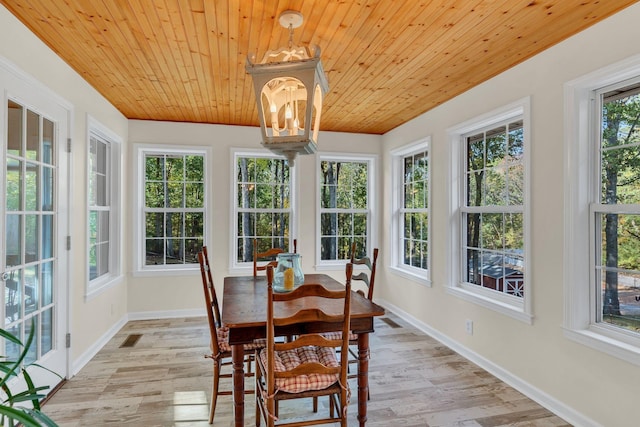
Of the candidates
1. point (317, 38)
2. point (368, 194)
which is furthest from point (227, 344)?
point (368, 194)

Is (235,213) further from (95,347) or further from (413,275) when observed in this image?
(413,275)

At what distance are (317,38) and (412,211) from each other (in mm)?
2805

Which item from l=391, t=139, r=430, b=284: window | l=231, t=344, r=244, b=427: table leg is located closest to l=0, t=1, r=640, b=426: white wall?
l=391, t=139, r=430, b=284: window

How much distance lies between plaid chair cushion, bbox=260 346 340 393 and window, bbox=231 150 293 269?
115 inches

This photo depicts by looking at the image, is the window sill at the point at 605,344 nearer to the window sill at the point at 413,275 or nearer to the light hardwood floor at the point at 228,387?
the light hardwood floor at the point at 228,387

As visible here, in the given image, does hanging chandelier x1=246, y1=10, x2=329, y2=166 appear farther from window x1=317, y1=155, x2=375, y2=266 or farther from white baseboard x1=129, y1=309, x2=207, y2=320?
white baseboard x1=129, y1=309, x2=207, y2=320

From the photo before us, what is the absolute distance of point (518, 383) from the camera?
2934 mm

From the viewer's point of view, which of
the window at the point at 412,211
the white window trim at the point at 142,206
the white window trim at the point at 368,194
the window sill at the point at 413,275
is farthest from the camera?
the white window trim at the point at 368,194

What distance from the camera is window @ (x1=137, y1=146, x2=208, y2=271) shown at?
4.88 m

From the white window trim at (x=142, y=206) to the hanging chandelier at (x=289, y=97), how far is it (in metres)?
3.02

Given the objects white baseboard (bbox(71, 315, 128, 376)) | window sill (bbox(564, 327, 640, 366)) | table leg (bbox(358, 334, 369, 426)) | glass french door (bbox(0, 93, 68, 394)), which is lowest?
white baseboard (bbox(71, 315, 128, 376))

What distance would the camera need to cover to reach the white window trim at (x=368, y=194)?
530 cm

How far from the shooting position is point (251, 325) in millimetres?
2023

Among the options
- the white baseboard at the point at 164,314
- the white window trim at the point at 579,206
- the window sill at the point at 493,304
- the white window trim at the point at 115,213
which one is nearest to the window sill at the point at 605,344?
the white window trim at the point at 579,206
